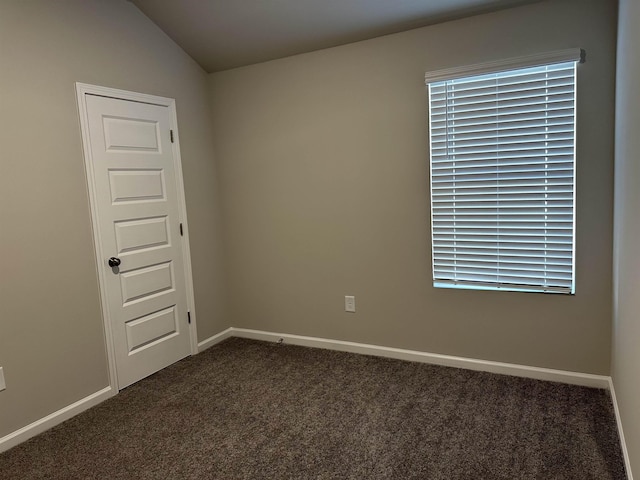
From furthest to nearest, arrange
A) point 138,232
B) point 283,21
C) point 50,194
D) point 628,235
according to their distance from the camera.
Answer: point 138,232 → point 283,21 → point 50,194 → point 628,235

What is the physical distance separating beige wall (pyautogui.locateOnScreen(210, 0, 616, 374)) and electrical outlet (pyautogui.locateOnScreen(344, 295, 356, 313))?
54mm

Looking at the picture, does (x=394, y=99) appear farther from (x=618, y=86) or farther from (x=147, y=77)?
(x=147, y=77)

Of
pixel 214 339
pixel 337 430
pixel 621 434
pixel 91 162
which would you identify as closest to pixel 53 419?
pixel 214 339

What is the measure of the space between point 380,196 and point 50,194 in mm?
2102

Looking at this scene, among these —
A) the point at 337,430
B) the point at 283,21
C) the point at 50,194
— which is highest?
the point at 283,21

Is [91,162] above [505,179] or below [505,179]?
above

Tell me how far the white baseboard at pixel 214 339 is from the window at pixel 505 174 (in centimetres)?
196

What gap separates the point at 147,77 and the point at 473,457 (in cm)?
315

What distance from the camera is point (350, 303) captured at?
11.7ft

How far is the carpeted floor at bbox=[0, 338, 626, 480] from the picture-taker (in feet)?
7.11

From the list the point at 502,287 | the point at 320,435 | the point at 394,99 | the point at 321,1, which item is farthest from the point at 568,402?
the point at 321,1

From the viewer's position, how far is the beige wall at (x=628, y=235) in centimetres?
177

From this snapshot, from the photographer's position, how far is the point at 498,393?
9.16 ft

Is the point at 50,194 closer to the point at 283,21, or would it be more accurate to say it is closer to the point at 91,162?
the point at 91,162
